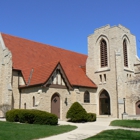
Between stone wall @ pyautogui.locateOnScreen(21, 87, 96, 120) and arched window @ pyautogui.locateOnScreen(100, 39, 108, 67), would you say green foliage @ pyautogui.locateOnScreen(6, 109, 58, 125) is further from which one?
arched window @ pyautogui.locateOnScreen(100, 39, 108, 67)

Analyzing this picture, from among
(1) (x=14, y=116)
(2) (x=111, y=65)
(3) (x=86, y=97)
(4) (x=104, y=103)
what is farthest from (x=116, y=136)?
(4) (x=104, y=103)

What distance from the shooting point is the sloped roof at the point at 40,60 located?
2555 centimetres

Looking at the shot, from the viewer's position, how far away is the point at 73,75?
3017 cm

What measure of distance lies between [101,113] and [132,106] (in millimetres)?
4417

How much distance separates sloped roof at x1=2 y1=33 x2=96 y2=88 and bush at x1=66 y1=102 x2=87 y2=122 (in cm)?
447

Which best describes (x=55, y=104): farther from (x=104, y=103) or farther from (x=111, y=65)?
(x=111, y=65)

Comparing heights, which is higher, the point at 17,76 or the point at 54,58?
the point at 54,58

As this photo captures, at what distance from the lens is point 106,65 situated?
31844 millimetres

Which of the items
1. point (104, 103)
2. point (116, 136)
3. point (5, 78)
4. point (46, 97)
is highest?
point (5, 78)

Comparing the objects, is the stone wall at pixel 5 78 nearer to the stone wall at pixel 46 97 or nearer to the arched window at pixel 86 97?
the stone wall at pixel 46 97

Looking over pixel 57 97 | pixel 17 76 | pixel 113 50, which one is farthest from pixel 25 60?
pixel 113 50

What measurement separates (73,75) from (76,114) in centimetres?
795

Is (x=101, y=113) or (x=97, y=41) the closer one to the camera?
(x=101, y=113)

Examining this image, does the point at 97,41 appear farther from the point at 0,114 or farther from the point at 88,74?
the point at 0,114
